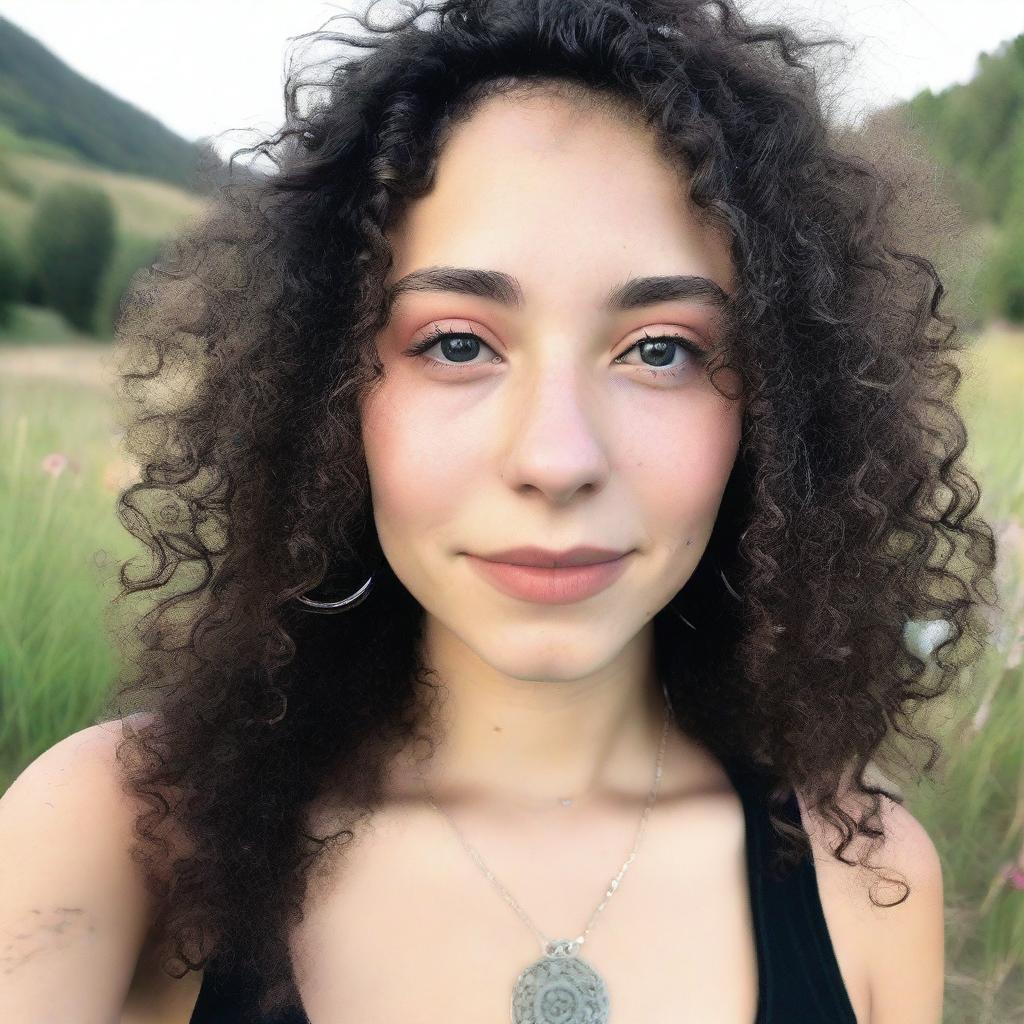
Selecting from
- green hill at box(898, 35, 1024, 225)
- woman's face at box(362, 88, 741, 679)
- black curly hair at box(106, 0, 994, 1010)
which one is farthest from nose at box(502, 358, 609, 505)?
green hill at box(898, 35, 1024, 225)

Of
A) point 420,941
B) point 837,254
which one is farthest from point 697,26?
point 420,941

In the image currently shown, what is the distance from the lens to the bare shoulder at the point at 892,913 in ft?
5.08

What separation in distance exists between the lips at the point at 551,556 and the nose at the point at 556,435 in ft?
0.21

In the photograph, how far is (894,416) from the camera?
1.49 meters

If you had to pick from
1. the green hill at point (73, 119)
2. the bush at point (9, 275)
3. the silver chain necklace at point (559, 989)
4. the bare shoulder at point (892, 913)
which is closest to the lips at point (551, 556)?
the silver chain necklace at point (559, 989)

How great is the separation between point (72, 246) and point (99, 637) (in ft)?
2.68

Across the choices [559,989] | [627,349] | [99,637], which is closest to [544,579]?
[627,349]

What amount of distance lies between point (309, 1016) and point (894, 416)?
1083mm

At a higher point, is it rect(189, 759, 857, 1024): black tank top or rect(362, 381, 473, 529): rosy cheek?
rect(362, 381, 473, 529): rosy cheek

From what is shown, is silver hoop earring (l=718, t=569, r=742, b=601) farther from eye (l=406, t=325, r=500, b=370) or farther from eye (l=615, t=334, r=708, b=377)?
eye (l=406, t=325, r=500, b=370)

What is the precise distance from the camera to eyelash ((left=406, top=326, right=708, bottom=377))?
1.27 m

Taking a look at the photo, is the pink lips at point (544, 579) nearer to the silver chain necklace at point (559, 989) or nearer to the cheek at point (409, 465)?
the cheek at point (409, 465)

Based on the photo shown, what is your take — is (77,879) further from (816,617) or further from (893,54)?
(893,54)

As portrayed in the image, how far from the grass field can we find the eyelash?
0.72 metres
